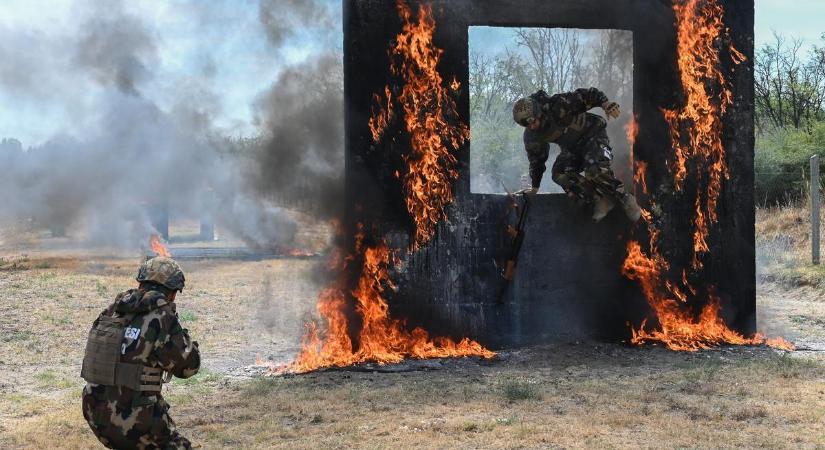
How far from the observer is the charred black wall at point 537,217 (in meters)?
10.4

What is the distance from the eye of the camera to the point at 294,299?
695 inches

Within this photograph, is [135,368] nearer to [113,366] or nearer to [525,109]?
[113,366]

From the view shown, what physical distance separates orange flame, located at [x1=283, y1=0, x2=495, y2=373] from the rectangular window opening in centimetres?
718

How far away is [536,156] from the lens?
431 inches

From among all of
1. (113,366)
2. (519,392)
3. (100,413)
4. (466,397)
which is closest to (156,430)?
(100,413)

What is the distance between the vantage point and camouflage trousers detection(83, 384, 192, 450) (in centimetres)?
523

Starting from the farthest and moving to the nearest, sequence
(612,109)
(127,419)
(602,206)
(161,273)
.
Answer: (602,206), (612,109), (161,273), (127,419)

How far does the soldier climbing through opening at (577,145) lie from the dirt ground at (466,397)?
1.86 meters

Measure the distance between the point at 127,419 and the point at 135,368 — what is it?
0.30m

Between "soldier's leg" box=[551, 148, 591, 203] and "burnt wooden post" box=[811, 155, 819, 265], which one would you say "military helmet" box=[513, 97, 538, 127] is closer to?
"soldier's leg" box=[551, 148, 591, 203]

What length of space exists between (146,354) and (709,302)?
27.1ft

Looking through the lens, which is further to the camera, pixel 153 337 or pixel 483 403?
pixel 483 403

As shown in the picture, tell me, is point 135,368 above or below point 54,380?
above

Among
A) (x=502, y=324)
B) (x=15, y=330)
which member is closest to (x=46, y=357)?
(x=15, y=330)
